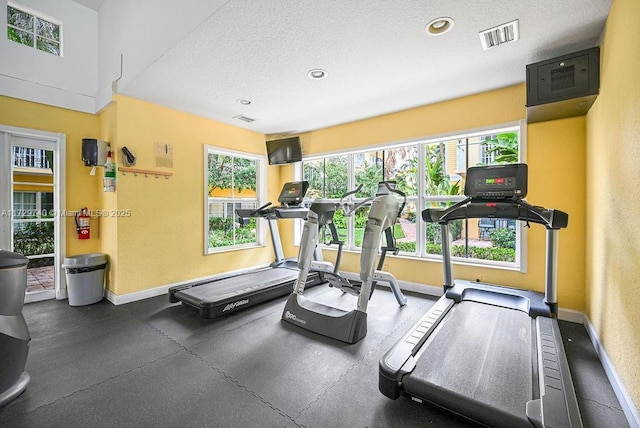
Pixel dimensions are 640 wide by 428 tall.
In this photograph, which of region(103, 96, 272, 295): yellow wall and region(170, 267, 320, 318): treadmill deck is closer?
region(170, 267, 320, 318): treadmill deck

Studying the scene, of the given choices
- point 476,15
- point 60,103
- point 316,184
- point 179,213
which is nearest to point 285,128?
point 316,184

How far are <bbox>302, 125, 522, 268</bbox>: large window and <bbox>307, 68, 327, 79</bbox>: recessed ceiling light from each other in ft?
5.06

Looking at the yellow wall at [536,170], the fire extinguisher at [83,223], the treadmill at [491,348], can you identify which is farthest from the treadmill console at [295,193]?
the fire extinguisher at [83,223]

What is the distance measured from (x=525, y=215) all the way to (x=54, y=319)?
509 cm

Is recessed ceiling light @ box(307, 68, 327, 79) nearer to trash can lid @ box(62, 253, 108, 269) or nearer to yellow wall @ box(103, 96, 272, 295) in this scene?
yellow wall @ box(103, 96, 272, 295)

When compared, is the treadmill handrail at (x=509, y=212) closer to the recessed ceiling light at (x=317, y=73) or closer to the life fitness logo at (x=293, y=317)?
the life fitness logo at (x=293, y=317)

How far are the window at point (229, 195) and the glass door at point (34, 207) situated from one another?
1.95m

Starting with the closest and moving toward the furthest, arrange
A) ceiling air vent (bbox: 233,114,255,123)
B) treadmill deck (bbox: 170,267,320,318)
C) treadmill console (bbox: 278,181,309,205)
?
treadmill deck (bbox: 170,267,320,318) → treadmill console (bbox: 278,181,309,205) → ceiling air vent (bbox: 233,114,255,123)

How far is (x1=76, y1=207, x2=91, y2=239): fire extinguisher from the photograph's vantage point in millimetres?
3887

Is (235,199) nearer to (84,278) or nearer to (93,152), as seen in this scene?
(93,152)

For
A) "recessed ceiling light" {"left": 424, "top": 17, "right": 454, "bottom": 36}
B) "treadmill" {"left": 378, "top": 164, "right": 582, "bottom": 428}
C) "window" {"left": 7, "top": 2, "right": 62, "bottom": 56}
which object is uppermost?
"window" {"left": 7, "top": 2, "right": 62, "bottom": 56}

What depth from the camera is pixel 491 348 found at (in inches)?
81.2

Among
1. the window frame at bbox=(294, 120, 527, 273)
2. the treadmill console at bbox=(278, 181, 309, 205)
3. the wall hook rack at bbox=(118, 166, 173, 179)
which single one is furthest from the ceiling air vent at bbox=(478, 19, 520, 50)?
the wall hook rack at bbox=(118, 166, 173, 179)

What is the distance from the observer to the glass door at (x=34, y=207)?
350cm
